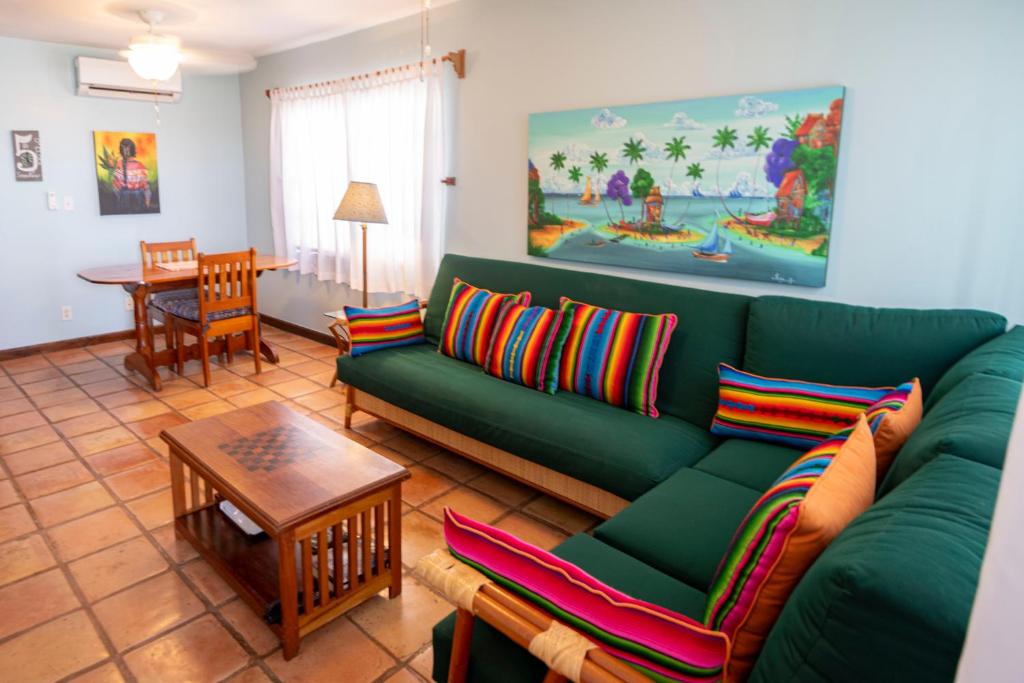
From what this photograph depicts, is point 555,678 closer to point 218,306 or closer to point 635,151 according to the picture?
point 635,151

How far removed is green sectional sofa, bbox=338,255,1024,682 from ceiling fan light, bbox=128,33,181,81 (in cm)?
219

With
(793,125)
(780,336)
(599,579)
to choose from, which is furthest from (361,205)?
(599,579)

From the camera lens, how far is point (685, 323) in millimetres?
2699

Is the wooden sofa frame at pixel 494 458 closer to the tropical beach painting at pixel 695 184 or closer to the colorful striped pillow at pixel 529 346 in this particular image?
the colorful striped pillow at pixel 529 346

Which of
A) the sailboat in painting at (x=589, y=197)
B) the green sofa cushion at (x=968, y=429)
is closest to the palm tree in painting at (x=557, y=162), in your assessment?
the sailboat in painting at (x=589, y=197)

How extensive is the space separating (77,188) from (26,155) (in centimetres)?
37

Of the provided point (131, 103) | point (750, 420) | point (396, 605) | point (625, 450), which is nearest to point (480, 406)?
point (625, 450)

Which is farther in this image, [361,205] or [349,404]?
[361,205]

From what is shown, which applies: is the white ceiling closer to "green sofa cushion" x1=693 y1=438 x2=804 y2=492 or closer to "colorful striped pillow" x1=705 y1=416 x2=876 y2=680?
"green sofa cushion" x1=693 y1=438 x2=804 y2=492

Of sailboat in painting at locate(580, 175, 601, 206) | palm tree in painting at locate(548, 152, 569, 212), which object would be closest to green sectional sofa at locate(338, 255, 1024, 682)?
sailboat in painting at locate(580, 175, 601, 206)

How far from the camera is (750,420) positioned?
7.61 ft

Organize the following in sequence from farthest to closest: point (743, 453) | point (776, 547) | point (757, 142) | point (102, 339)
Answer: point (102, 339) → point (757, 142) → point (743, 453) → point (776, 547)

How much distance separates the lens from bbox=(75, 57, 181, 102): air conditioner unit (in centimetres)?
463

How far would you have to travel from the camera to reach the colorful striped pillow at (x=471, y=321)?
3.16m
